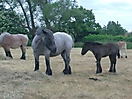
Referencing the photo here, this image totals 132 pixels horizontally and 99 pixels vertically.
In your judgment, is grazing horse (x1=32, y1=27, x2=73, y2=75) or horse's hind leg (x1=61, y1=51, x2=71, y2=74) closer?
grazing horse (x1=32, y1=27, x2=73, y2=75)

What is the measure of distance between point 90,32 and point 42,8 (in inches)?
392

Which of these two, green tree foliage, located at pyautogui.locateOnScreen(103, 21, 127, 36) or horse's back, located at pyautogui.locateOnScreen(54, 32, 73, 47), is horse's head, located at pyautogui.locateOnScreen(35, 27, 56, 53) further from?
green tree foliage, located at pyautogui.locateOnScreen(103, 21, 127, 36)

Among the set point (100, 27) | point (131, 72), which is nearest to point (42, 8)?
point (100, 27)

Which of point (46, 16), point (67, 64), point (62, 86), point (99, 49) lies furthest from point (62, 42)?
point (46, 16)

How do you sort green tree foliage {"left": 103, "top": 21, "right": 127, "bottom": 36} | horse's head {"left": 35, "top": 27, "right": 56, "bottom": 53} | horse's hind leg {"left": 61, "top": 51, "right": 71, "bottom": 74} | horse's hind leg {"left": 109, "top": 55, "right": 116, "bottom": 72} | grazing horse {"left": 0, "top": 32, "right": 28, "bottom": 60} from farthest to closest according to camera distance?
1. green tree foliage {"left": 103, "top": 21, "right": 127, "bottom": 36}
2. grazing horse {"left": 0, "top": 32, "right": 28, "bottom": 60}
3. horse's hind leg {"left": 109, "top": 55, "right": 116, "bottom": 72}
4. horse's hind leg {"left": 61, "top": 51, "right": 71, "bottom": 74}
5. horse's head {"left": 35, "top": 27, "right": 56, "bottom": 53}

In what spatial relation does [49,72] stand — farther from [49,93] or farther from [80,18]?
[80,18]

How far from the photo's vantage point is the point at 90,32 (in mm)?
50906

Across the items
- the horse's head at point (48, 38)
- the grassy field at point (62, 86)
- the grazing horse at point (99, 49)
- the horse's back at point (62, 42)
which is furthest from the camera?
the grazing horse at point (99, 49)

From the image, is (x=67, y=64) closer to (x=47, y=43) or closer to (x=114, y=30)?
(x=47, y=43)

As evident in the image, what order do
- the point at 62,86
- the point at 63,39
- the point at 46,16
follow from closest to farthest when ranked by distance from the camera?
the point at 62,86 → the point at 63,39 → the point at 46,16

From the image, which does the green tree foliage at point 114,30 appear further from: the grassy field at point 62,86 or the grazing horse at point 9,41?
the grassy field at point 62,86

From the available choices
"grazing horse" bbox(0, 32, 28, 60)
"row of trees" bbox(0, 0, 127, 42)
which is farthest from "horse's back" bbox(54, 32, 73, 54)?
"row of trees" bbox(0, 0, 127, 42)

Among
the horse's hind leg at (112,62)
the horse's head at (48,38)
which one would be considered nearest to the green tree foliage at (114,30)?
the horse's hind leg at (112,62)

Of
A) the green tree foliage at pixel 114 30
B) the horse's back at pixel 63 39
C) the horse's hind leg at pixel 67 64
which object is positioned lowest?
the horse's hind leg at pixel 67 64
